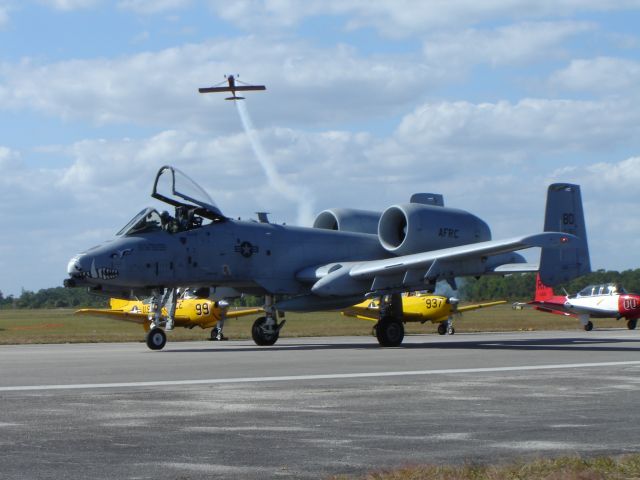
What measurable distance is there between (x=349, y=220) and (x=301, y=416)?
18.8m

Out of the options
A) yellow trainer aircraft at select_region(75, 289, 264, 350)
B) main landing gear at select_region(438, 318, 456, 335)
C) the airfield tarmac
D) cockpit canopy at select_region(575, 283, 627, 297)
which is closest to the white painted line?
the airfield tarmac

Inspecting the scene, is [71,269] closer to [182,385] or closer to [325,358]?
[325,358]

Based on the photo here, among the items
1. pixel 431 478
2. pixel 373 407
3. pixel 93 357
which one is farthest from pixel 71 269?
pixel 431 478

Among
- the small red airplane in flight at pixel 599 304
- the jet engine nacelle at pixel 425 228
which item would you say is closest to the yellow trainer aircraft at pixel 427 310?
the small red airplane in flight at pixel 599 304

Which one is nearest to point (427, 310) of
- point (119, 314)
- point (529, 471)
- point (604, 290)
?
point (604, 290)

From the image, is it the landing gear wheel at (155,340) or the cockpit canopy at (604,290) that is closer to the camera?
the landing gear wheel at (155,340)

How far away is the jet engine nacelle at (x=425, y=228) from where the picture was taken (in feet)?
82.4

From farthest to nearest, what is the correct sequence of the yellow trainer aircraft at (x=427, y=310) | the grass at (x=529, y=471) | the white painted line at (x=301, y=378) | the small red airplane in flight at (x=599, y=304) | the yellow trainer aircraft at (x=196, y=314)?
the small red airplane in flight at (x=599, y=304) < the yellow trainer aircraft at (x=427, y=310) < the yellow trainer aircraft at (x=196, y=314) < the white painted line at (x=301, y=378) < the grass at (x=529, y=471)

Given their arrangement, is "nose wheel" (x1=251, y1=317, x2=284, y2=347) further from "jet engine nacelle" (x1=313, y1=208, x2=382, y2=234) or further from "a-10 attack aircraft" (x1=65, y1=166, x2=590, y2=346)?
"jet engine nacelle" (x1=313, y1=208, x2=382, y2=234)

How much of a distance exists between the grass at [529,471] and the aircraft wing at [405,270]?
14.8 m

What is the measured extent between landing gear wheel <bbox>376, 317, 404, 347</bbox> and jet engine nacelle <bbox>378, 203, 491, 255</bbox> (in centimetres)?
227

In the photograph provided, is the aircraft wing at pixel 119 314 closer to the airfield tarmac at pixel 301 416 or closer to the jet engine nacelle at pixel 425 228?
the jet engine nacelle at pixel 425 228

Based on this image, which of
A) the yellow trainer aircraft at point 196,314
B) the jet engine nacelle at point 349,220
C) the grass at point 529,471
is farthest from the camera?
the yellow trainer aircraft at point 196,314

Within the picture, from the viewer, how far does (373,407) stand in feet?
33.0
